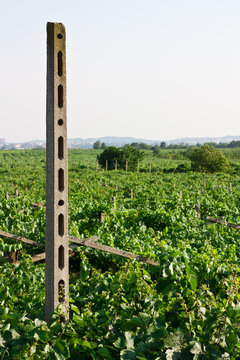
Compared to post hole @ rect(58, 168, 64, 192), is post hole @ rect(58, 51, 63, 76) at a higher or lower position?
higher

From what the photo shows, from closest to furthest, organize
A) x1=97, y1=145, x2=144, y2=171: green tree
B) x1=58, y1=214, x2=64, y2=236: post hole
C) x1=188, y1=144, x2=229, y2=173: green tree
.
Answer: x1=58, y1=214, x2=64, y2=236: post hole
x1=188, y1=144, x2=229, y2=173: green tree
x1=97, y1=145, x2=144, y2=171: green tree

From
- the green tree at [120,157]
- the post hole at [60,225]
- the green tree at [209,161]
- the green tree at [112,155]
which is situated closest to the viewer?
the post hole at [60,225]

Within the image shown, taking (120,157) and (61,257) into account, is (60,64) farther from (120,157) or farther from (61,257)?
(120,157)

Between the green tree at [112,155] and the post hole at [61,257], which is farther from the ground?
the post hole at [61,257]

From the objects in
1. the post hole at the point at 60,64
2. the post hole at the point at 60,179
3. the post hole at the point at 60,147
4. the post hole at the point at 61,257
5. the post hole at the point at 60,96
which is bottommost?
the post hole at the point at 61,257

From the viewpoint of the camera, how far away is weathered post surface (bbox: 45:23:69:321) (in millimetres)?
3090

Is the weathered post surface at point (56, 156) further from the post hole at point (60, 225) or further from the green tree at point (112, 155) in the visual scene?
the green tree at point (112, 155)

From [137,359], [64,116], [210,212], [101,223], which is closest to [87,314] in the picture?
[137,359]

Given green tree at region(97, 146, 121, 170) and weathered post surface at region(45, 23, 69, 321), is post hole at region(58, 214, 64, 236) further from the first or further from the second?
green tree at region(97, 146, 121, 170)

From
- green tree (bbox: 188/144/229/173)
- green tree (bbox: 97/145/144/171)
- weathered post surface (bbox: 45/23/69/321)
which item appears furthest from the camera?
green tree (bbox: 97/145/144/171)

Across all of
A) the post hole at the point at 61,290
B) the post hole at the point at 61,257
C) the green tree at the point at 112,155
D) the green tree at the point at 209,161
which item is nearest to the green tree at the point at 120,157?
the green tree at the point at 112,155

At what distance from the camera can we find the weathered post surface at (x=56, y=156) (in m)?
3.09

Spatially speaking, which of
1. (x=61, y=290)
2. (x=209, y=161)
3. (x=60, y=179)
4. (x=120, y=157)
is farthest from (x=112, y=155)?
(x=60, y=179)

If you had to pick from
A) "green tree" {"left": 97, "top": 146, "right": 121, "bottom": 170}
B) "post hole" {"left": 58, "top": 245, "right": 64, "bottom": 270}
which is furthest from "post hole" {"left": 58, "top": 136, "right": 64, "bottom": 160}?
"green tree" {"left": 97, "top": 146, "right": 121, "bottom": 170}
